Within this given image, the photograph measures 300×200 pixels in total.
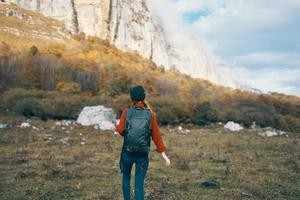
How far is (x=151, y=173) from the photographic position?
45.0 ft

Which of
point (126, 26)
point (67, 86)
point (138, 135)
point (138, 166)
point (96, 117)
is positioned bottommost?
point (96, 117)

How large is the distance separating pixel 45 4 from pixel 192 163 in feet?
393

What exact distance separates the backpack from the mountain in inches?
4766

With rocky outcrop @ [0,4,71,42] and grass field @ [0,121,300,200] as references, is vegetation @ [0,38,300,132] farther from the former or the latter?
grass field @ [0,121,300,200]

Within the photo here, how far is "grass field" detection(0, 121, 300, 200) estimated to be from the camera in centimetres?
1058

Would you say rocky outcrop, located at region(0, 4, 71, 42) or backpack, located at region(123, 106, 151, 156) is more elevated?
rocky outcrop, located at region(0, 4, 71, 42)

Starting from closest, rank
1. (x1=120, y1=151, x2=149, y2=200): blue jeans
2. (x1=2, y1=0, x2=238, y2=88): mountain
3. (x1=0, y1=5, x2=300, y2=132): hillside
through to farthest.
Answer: (x1=120, y1=151, x2=149, y2=200): blue jeans → (x1=0, y1=5, x2=300, y2=132): hillside → (x1=2, y1=0, x2=238, y2=88): mountain

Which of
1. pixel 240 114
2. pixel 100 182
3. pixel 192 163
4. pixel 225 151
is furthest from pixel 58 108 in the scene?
pixel 100 182

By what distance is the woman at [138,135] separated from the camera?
7.28 metres

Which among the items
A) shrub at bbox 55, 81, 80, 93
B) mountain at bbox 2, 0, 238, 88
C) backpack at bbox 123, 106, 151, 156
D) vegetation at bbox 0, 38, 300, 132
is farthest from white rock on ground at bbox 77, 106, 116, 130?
mountain at bbox 2, 0, 238, 88

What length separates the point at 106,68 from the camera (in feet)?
258

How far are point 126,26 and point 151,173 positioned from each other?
425ft

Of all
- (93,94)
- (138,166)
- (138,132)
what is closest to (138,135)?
(138,132)

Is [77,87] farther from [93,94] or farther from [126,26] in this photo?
[126,26]
